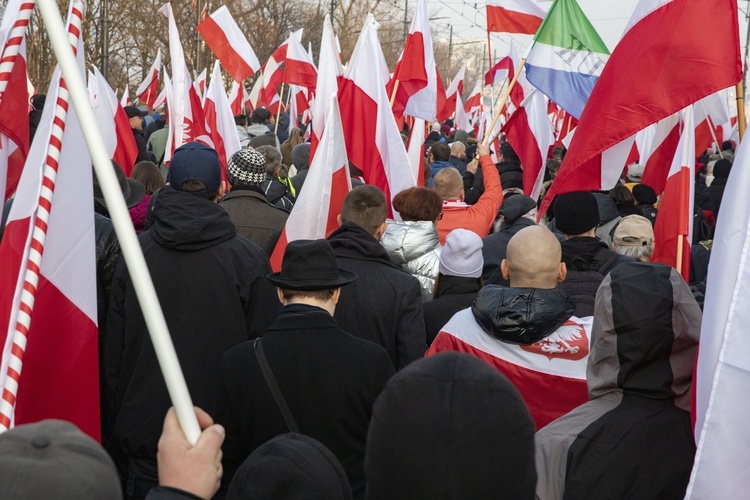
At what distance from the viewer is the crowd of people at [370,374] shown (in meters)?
1.74

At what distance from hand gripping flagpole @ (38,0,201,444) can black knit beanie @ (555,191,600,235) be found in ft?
11.1

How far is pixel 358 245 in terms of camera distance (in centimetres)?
427

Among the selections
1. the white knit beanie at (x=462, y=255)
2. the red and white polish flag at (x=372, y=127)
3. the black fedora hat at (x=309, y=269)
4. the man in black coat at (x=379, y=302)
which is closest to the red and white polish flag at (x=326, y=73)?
the red and white polish flag at (x=372, y=127)

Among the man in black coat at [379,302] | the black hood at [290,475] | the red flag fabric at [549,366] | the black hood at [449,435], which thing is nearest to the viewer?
the black hood at [449,435]

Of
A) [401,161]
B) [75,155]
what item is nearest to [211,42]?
[401,161]

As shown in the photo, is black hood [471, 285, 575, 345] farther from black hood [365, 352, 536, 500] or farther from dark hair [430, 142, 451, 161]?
dark hair [430, 142, 451, 161]

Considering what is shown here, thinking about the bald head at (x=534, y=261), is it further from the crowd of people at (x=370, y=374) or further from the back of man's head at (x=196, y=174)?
the back of man's head at (x=196, y=174)

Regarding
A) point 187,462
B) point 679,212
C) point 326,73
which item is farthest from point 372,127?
point 187,462

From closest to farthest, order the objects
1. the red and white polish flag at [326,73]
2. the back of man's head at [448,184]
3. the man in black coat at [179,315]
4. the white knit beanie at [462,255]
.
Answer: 1. the man in black coat at [179,315]
2. the white knit beanie at [462,255]
3. the back of man's head at [448,184]
4. the red and white polish flag at [326,73]

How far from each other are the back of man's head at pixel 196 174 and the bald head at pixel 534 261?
1.22m

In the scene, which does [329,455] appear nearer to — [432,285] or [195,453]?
[195,453]

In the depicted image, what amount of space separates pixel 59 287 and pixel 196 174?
1067 millimetres

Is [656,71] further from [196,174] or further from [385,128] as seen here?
[385,128]

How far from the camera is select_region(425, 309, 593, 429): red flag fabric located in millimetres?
3311
